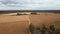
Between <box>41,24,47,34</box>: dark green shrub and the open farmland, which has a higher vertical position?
the open farmland

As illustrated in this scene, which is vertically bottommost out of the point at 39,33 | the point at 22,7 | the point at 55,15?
the point at 39,33

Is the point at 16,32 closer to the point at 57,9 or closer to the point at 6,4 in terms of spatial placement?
the point at 6,4

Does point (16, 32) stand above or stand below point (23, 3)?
below

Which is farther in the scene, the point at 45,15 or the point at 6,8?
the point at 45,15

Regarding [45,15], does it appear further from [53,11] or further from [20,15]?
[20,15]

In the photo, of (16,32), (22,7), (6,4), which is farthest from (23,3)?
(16,32)

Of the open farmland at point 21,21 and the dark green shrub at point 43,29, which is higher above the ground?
the open farmland at point 21,21

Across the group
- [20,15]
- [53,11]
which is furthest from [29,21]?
[53,11]
